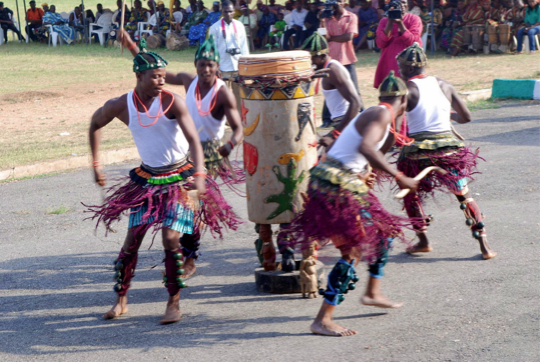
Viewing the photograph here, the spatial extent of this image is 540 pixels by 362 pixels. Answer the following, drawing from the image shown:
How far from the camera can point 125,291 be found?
16.2 feet

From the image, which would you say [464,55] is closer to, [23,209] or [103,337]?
[23,209]

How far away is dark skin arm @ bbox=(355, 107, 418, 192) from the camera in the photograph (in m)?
4.21

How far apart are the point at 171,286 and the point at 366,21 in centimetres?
1829

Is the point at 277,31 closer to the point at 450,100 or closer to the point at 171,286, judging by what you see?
the point at 450,100

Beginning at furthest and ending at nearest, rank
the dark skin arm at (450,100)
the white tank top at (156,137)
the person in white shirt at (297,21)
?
the person in white shirt at (297,21) → the dark skin arm at (450,100) → the white tank top at (156,137)

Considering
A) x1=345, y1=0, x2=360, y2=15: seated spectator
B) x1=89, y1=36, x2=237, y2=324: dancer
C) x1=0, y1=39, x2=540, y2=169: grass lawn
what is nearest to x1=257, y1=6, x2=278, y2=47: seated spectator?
x1=0, y1=39, x2=540, y2=169: grass lawn

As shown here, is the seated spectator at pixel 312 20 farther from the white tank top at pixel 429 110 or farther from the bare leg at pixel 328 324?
the bare leg at pixel 328 324

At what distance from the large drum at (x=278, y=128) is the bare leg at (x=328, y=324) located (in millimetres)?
938

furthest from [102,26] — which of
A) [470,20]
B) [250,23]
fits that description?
[470,20]

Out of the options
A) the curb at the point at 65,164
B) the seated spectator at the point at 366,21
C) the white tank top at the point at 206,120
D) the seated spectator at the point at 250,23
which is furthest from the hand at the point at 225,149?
the seated spectator at the point at 250,23

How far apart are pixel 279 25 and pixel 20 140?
1338 cm

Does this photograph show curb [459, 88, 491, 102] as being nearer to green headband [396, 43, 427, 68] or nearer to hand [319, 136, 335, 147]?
green headband [396, 43, 427, 68]

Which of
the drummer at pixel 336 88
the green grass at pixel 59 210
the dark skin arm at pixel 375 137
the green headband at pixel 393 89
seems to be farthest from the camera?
the green grass at pixel 59 210

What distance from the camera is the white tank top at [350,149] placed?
173 inches
